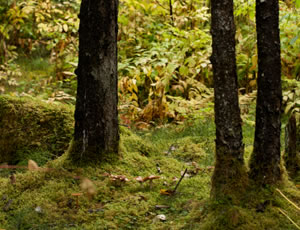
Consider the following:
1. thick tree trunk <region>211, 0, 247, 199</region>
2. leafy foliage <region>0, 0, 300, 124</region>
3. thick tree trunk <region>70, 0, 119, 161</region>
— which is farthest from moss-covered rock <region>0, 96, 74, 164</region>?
thick tree trunk <region>211, 0, 247, 199</region>

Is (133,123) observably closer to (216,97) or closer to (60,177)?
(60,177)

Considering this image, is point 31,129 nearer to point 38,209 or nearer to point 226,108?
point 38,209

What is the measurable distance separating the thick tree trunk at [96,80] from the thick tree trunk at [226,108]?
1.42 meters

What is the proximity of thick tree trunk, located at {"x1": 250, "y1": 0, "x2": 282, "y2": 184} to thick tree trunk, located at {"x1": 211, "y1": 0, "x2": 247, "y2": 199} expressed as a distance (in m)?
0.16

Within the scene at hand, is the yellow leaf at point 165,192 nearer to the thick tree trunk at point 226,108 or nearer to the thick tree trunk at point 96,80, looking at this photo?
the thick tree trunk at point 226,108

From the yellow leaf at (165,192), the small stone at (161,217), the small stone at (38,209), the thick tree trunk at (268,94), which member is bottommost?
the small stone at (161,217)

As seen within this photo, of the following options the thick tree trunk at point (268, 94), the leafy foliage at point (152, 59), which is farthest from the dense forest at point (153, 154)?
the leafy foliage at point (152, 59)

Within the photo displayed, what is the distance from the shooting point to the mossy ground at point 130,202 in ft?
9.08

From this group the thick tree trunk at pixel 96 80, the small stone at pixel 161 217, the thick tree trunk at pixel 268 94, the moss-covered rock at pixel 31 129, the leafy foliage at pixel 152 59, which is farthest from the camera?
the leafy foliage at pixel 152 59

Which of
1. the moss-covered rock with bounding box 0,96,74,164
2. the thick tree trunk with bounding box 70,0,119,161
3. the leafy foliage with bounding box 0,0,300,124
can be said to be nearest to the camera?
the thick tree trunk with bounding box 70,0,119,161

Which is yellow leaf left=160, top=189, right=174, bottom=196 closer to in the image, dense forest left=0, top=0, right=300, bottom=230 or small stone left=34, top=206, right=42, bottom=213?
dense forest left=0, top=0, right=300, bottom=230

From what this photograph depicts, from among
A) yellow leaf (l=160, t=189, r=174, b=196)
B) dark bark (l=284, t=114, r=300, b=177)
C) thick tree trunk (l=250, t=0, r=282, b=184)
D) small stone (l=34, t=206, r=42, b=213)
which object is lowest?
small stone (l=34, t=206, r=42, b=213)

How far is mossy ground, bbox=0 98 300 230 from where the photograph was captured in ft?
9.08

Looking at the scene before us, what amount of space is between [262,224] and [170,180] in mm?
1471
